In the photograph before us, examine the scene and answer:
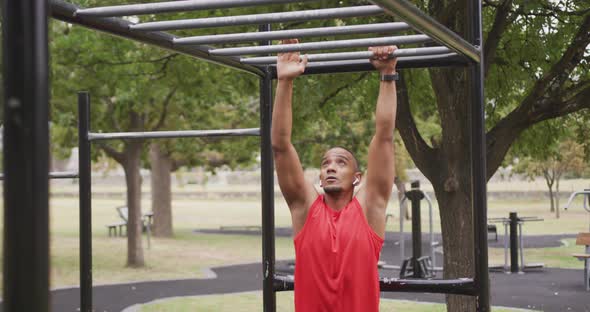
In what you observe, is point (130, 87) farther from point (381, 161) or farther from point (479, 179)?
point (381, 161)

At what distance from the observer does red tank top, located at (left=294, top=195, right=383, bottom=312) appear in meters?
2.88

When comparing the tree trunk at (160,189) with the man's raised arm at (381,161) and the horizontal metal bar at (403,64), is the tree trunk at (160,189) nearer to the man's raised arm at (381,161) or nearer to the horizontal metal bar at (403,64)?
the horizontal metal bar at (403,64)

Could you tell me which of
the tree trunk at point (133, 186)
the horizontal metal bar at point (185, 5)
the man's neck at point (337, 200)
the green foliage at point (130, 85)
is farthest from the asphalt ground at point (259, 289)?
the horizontal metal bar at point (185, 5)

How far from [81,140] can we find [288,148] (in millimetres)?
2031

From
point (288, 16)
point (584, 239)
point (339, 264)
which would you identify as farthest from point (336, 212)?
point (584, 239)

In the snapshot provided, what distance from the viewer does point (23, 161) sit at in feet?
3.76

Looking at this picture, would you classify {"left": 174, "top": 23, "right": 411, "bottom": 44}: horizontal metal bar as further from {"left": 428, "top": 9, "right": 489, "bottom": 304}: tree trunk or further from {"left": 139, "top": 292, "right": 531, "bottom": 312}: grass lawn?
{"left": 139, "top": 292, "right": 531, "bottom": 312}: grass lawn

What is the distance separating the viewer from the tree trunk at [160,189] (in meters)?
20.4

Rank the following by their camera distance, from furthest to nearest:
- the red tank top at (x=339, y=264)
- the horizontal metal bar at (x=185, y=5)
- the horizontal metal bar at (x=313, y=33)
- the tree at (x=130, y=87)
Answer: the tree at (x=130, y=87) < the red tank top at (x=339, y=264) < the horizontal metal bar at (x=313, y=33) < the horizontal metal bar at (x=185, y=5)

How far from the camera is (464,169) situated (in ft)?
22.3

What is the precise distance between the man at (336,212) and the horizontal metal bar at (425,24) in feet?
0.94

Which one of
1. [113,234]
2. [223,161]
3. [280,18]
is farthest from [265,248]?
[113,234]

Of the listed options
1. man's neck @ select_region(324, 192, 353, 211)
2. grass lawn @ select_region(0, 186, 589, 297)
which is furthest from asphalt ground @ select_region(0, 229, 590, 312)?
man's neck @ select_region(324, 192, 353, 211)

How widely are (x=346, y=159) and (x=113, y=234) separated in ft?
70.6
